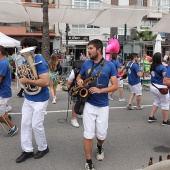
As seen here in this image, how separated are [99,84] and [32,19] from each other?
32.7 feet

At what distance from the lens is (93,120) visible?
3637 mm

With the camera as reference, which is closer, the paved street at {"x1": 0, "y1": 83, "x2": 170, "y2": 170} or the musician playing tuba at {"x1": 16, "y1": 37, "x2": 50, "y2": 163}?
the musician playing tuba at {"x1": 16, "y1": 37, "x2": 50, "y2": 163}

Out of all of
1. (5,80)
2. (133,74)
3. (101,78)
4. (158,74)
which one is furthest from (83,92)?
(133,74)

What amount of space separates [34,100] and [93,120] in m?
0.95

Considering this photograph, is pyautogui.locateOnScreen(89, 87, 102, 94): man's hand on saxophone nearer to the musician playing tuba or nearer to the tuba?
the musician playing tuba

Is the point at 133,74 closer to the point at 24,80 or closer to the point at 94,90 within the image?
the point at 94,90

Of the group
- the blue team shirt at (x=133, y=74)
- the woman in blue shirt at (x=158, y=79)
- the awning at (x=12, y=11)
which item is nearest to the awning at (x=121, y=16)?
the awning at (x=12, y=11)

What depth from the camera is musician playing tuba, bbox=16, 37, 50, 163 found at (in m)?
3.66

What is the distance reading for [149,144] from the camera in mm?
4750

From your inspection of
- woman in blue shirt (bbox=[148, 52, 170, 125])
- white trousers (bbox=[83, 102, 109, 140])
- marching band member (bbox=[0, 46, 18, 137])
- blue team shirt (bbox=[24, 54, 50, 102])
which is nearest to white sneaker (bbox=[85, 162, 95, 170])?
white trousers (bbox=[83, 102, 109, 140])

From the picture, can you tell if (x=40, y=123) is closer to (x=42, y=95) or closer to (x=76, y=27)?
(x=42, y=95)

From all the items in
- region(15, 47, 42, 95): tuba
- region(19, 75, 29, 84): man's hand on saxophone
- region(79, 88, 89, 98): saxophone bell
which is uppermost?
region(15, 47, 42, 95): tuba

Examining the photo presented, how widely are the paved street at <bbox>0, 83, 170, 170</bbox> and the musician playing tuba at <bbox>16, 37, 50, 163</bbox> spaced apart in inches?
9.9

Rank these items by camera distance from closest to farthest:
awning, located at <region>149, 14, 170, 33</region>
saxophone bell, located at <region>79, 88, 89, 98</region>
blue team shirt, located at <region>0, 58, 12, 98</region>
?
saxophone bell, located at <region>79, 88, 89, 98</region> < blue team shirt, located at <region>0, 58, 12, 98</region> < awning, located at <region>149, 14, 170, 33</region>
